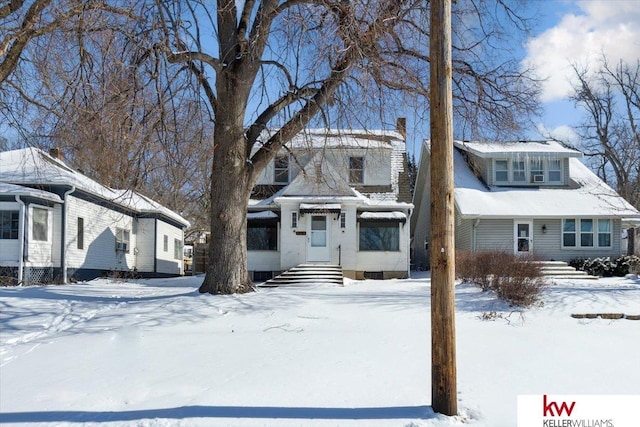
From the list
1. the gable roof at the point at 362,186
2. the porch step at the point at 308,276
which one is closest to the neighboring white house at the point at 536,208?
the gable roof at the point at 362,186

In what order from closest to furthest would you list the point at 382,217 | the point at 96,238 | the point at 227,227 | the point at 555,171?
the point at 227,227 → the point at 96,238 → the point at 382,217 → the point at 555,171

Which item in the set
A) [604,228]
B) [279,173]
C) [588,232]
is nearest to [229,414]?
[279,173]

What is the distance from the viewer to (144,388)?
21.6 ft

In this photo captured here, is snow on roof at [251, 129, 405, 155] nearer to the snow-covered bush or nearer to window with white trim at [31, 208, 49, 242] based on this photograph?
window with white trim at [31, 208, 49, 242]

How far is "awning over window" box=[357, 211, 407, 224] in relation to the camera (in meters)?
23.1

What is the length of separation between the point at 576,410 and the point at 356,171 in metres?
19.6

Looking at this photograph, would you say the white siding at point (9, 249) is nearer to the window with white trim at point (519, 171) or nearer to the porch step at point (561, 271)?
the porch step at point (561, 271)

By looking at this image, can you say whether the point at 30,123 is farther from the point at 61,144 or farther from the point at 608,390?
the point at 608,390

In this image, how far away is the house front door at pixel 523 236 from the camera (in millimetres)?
25078

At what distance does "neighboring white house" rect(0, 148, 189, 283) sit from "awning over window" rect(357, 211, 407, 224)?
366 inches

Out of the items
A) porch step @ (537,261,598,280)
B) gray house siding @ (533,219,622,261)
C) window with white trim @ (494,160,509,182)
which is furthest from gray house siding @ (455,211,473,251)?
porch step @ (537,261,598,280)

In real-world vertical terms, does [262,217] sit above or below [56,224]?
above

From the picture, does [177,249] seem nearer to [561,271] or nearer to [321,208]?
Result: [321,208]

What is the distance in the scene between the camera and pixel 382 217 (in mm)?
23125
